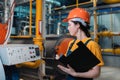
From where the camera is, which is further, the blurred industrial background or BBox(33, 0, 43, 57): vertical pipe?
BBox(33, 0, 43, 57): vertical pipe

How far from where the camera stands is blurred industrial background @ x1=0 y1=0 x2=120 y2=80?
62.1 inches

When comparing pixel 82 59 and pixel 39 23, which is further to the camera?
pixel 39 23

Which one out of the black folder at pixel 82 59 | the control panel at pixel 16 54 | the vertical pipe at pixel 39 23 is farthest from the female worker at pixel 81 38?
the vertical pipe at pixel 39 23

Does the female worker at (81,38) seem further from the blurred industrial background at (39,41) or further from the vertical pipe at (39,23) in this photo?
the vertical pipe at (39,23)

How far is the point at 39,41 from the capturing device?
2.54 meters

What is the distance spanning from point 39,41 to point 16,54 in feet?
3.28

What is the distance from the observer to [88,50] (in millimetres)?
1364

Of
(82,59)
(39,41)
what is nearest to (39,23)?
(39,41)

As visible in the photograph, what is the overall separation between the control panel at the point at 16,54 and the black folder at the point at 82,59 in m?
0.38

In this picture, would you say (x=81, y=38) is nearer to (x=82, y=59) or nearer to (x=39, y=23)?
(x=82, y=59)

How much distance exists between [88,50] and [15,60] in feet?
1.68

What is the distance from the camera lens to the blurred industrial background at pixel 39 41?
158 cm

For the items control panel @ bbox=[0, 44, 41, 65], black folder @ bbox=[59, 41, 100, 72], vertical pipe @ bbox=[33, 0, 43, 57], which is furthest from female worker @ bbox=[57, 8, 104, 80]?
vertical pipe @ bbox=[33, 0, 43, 57]

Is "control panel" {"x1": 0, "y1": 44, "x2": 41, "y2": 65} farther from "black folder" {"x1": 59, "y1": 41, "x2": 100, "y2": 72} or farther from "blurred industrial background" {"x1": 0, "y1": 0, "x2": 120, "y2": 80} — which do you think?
"black folder" {"x1": 59, "y1": 41, "x2": 100, "y2": 72}
